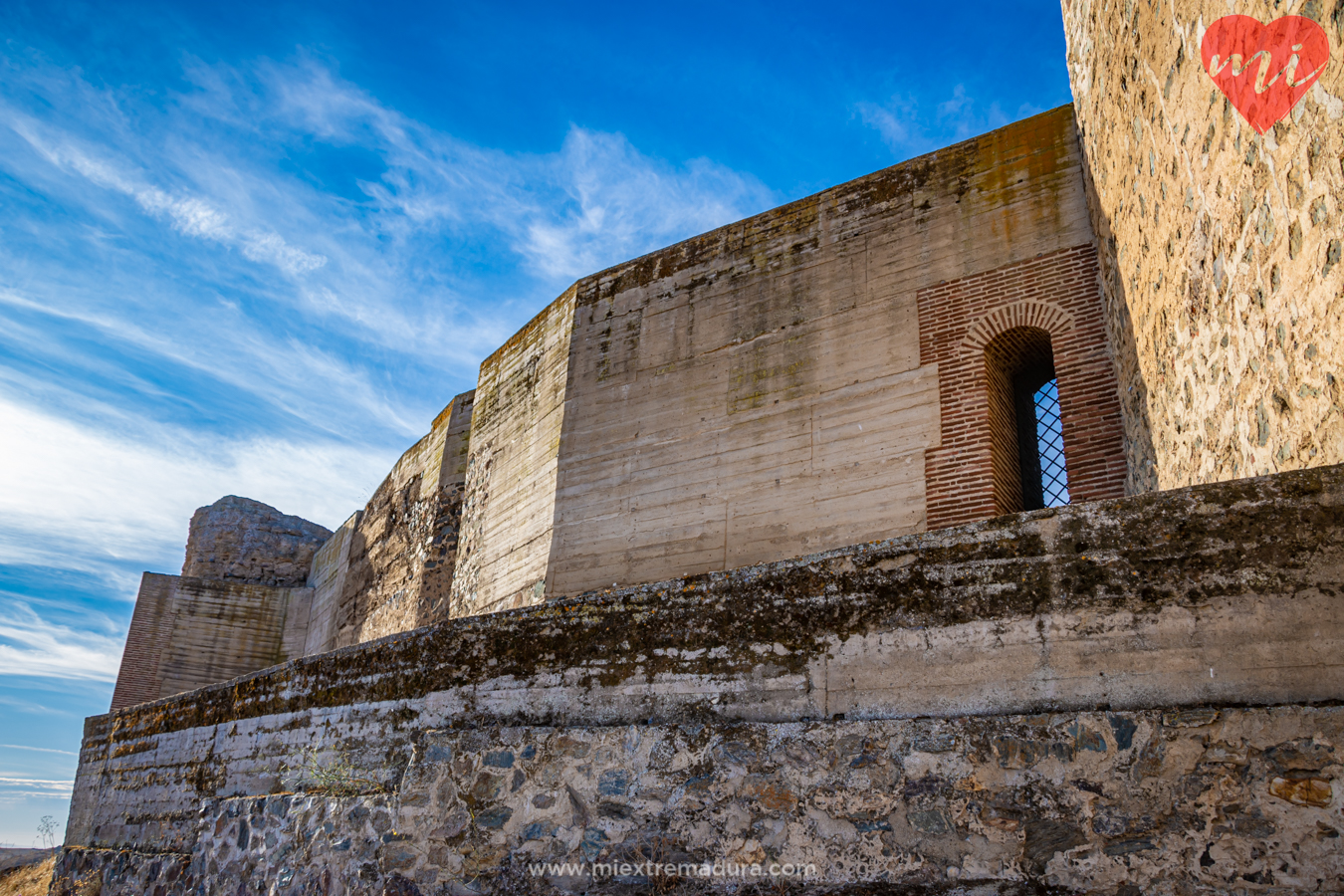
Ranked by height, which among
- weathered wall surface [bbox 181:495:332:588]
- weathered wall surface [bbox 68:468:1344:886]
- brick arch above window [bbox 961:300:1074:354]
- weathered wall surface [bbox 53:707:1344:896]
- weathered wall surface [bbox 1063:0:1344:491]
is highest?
weathered wall surface [bbox 181:495:332:588]

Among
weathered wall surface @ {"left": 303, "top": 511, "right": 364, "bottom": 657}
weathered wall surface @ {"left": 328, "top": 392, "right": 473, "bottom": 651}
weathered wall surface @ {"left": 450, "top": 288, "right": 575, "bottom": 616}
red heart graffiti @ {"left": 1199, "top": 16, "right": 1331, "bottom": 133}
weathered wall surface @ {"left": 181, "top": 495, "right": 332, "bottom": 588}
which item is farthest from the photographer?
weathered wall surface @ {"left": 181, "top": 495, "right": 332, "bottom": 588}

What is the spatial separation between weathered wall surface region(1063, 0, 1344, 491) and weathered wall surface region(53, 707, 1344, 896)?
4.53 ft

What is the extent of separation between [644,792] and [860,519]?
458 centimetres

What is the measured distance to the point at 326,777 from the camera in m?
4.21

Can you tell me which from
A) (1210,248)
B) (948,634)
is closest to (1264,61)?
(1210,248)

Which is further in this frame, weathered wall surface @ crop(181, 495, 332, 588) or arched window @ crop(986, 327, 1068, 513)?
weathered wall surface @ crop(181, 495, 332, 588)

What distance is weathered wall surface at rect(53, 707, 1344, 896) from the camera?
215 cm

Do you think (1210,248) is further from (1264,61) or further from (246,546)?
(246,546)

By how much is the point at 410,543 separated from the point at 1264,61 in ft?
39.4

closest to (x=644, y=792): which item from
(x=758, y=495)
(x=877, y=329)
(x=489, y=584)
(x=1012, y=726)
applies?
(x=1012, y=726)

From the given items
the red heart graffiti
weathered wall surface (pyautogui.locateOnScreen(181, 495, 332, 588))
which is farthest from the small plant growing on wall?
weathered wall surface (pyautogui.locateOnScreen(181, 495, 332, 588))

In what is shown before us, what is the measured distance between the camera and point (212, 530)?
19.0m

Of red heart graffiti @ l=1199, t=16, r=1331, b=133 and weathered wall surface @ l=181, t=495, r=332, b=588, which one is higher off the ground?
weathered wall surface @ l=181, t=495, r=332, b=588

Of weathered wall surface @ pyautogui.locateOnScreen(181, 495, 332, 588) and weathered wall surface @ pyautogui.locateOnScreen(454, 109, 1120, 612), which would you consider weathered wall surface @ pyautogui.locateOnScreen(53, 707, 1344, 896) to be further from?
weathered wall surface @ pyautogui.locateOnScreen(181, 495, 332, 588)
